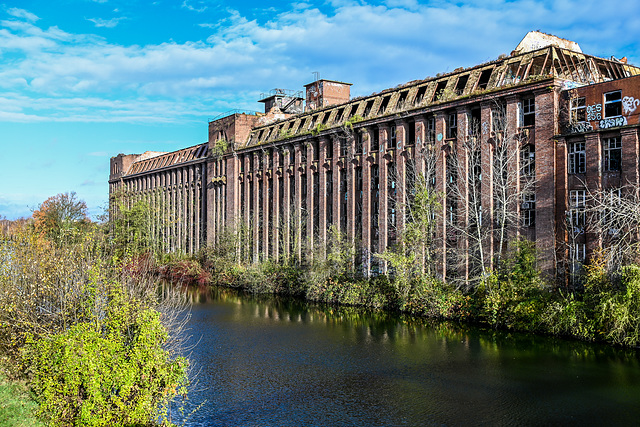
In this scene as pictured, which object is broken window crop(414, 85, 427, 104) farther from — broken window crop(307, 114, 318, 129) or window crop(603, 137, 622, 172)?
window crop(603, 137, 622, 172)

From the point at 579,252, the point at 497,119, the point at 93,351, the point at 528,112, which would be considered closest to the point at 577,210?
the point at 579,252

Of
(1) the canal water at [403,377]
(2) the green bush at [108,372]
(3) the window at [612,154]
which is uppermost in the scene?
(3) the window at [612,154]

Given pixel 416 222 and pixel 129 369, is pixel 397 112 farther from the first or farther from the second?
pixel 129 369

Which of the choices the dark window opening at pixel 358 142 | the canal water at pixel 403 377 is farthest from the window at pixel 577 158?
the dark window opening at pixel 358 142

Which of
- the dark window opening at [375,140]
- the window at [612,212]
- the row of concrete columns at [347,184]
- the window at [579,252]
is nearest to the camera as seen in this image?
the window at [612,212]

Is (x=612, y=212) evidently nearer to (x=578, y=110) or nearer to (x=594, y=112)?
(x=594, y=112)

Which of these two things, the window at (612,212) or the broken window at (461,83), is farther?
the broken window at (461,83)

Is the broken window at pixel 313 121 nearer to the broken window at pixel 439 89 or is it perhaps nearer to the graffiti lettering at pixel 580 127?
the broken window at pixel 439 89

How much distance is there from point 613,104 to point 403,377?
15.6m

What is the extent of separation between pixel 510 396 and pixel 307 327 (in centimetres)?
1241

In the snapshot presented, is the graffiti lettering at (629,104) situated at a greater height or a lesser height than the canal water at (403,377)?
greater

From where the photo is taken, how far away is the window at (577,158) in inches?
955

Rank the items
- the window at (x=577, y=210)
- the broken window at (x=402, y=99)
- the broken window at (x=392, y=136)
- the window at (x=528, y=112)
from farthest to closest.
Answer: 1. the broken window at (x=392, y=136)
2. the broken window at (x=402, y=99)
3. the window at (x=528, y=112)
4. the window at (x=577, y=210)

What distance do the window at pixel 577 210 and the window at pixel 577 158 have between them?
104 centimetres
